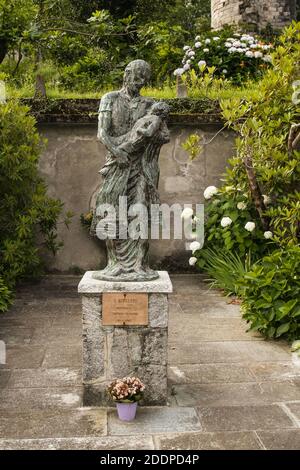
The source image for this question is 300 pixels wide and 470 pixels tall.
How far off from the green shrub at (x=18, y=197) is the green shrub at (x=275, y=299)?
3.02 metres

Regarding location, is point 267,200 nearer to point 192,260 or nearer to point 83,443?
point 192,260

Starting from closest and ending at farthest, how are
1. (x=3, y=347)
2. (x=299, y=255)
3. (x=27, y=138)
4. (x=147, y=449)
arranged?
(x=147, y=449) → (x=3, y=347) → (x=299, y=255) → (x=27, y=138)

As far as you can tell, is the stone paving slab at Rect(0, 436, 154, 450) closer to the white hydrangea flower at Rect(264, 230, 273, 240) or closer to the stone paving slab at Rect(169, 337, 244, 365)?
the stone paving slab at Rect(169, 337, 244, 365)

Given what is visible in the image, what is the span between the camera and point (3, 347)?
5840 mm

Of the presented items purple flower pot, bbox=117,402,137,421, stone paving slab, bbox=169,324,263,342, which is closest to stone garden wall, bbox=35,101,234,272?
stone paving slab, bbox=169,324,263,342

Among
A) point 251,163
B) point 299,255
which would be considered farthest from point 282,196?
point 299,255

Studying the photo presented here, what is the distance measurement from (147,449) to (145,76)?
2730 millimetres

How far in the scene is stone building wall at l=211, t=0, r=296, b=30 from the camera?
17547 mm

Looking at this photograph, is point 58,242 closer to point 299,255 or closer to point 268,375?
point 299,255

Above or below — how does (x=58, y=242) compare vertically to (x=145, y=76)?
below

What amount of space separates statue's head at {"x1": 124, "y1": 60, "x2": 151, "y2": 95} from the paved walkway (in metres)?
2.41


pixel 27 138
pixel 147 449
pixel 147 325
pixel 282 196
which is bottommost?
pixel 147 449

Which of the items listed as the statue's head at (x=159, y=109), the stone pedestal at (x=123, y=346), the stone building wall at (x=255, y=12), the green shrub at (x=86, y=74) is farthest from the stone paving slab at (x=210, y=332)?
the stone building wall at (x=255, y=12)

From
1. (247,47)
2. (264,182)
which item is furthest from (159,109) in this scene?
(247,47)
